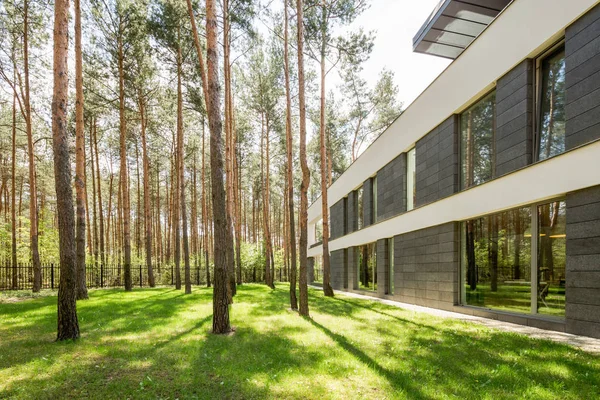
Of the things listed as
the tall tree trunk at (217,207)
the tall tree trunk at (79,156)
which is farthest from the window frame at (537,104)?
the tall tree trunk at (79,156)

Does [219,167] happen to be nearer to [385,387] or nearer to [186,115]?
[385,387]

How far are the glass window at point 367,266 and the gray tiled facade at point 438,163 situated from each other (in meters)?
6.01

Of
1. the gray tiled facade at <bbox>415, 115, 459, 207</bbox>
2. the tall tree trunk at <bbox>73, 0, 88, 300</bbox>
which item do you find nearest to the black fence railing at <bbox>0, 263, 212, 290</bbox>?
the tall tree trunk at <bbox>73, 0, 88, 300</bbox>

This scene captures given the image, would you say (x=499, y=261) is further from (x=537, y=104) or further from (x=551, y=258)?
(x=537, y=104)

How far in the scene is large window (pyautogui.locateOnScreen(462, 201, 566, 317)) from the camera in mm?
6691

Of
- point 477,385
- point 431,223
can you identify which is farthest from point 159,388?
point 431,223

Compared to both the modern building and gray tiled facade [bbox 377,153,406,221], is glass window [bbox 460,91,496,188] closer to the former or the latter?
the modern building

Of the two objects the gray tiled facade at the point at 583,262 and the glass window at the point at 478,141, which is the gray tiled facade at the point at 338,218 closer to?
the glass window at the point at 478,141

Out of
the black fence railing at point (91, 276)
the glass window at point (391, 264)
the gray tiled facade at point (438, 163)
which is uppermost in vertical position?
the gray tiled facade at point (438, 163)

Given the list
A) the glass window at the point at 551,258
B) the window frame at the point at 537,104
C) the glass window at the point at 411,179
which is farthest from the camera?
the glass window at the point at 411,179

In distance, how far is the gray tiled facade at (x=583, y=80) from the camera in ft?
18.9

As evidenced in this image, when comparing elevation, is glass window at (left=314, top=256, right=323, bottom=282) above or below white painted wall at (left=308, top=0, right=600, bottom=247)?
below

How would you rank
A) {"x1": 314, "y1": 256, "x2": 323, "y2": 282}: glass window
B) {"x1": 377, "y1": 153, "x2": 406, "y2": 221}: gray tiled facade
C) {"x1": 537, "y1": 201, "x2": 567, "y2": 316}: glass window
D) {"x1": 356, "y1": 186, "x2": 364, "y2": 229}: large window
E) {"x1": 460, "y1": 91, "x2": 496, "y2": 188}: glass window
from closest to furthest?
{"x1": 537, "y1": 201, "x2": 567, "y2": 316}: glass window
{"x1": 460, "y1": 91, "x2": 496, "y2": 188}: glass window
{"x1": 377, "y1": 153, "x2": 406, "y2": 221}: gray tiled facade
{"x1": 356, "y1": 186, "x2": 364, "y2": 229}: large window
{"x1": 314, "y1": 256, "x2": 323, "y2": 282}: glass window

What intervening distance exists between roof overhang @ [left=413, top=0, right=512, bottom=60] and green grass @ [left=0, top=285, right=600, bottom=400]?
37.7 feet
